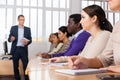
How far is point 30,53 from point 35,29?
0.69m

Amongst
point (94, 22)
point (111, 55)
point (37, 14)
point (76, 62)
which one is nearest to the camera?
point (76, 62)

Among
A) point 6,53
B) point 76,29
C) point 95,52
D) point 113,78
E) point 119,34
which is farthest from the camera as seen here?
point 6,53

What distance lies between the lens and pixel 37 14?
284 inches

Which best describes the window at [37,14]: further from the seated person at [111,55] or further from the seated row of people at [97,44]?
the seated person at [111,55]

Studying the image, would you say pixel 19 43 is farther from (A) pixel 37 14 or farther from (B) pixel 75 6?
(B) pixel 75 6

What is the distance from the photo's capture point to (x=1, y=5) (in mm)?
6891

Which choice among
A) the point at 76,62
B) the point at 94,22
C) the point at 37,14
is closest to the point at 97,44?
the point at 94,22

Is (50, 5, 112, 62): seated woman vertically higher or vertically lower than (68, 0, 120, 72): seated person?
higher

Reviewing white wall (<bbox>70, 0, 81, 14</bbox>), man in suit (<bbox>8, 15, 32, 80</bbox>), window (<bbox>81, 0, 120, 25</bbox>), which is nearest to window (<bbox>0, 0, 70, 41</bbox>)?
white wall (<bbox>70, 0, 81, 14</bbox>)

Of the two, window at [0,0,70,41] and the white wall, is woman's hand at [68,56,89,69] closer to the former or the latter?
window at [0,0,70,41]

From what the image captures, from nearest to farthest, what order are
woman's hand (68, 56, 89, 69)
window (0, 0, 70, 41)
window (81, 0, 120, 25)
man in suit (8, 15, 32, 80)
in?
woman's hand (68, 56, 89, 69) < man in suit (8, 15, 32, 80) < window (0, 0, 70, 41) < window (81, 0, 120, 25)

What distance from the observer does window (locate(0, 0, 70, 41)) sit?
6.93m

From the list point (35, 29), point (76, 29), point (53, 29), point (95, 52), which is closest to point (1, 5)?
point (35, 29)

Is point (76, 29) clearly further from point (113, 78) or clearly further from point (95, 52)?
point (113, 78)
